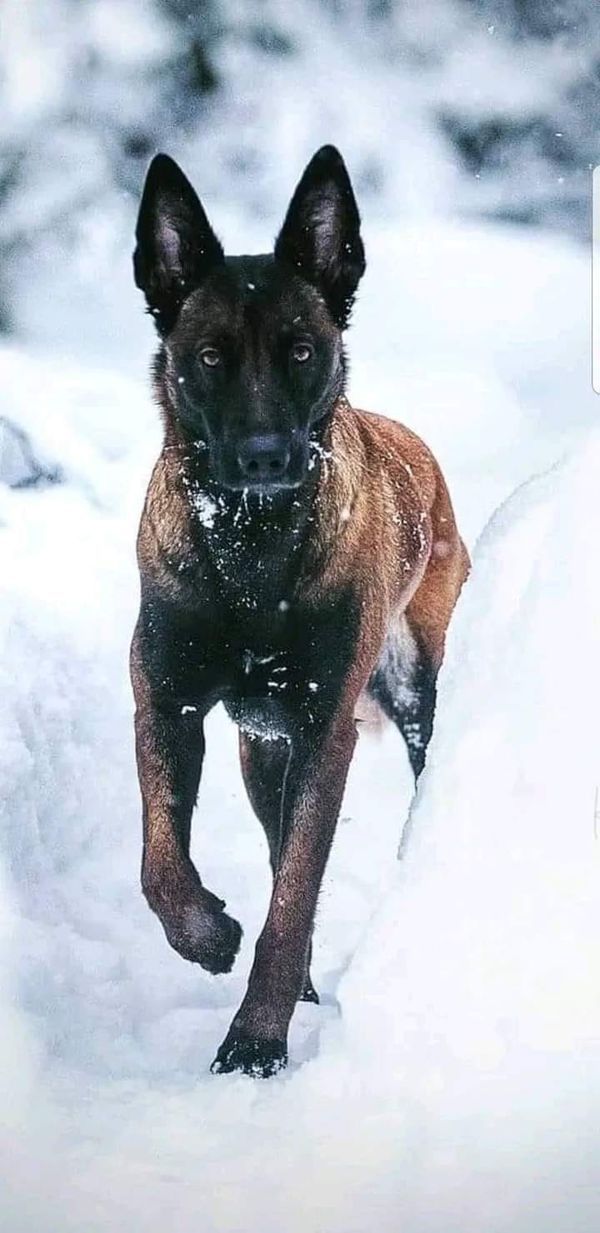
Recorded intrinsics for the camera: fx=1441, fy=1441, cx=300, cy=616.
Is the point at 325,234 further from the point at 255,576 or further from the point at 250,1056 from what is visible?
the point at 250,1056

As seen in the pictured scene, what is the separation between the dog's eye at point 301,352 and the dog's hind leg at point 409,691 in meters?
0.53

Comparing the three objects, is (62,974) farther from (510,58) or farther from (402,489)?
(510,58)

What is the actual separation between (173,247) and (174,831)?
984mm

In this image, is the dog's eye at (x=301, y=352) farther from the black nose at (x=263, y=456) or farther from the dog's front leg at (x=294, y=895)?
the dog's front leg at (x=294, y=895)

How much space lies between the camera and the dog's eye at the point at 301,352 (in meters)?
2.38

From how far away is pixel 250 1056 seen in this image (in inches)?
96.1

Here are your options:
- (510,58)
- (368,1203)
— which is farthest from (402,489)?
(368,1203)

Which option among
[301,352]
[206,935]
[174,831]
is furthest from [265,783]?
[301,352]

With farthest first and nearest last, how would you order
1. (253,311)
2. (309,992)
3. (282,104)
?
1. (282,104)
2. (309,992)
3. (253,311)

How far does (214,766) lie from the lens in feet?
8.46

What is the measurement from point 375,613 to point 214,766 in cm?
40

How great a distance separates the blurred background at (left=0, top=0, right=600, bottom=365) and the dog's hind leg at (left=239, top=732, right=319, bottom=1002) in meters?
0.87

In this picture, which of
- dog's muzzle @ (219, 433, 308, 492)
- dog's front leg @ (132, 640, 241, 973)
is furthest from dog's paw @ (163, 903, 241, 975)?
dog's muzzle @ (219, 433, 308, 492)

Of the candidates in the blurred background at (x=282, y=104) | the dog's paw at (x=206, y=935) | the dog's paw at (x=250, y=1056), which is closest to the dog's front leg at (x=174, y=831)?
the dog's paw at (x=206, y=935)
